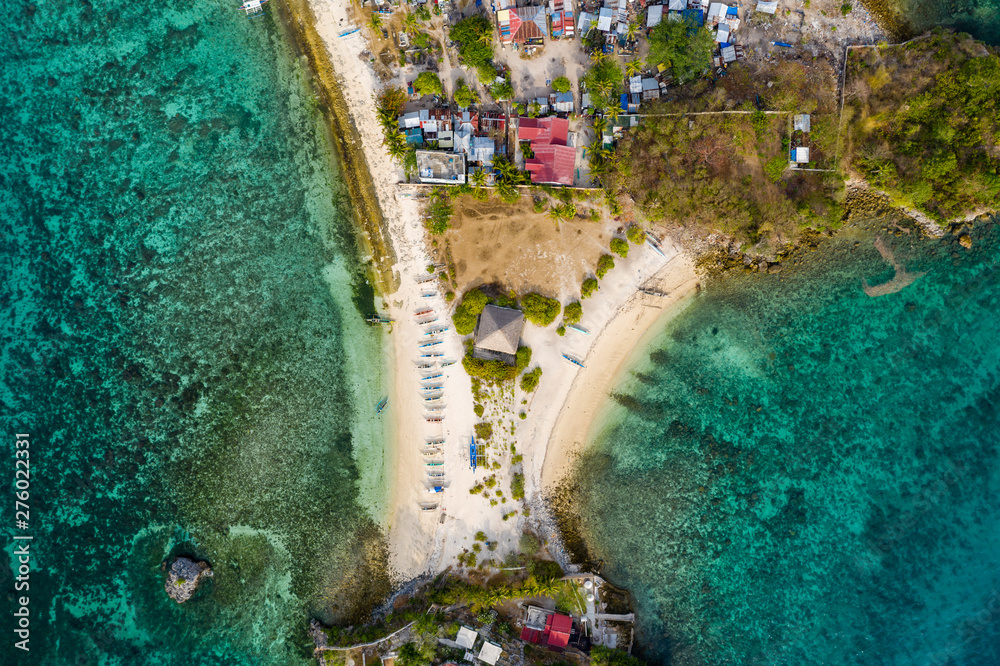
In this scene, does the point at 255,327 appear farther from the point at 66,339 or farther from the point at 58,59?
the point at 58,59

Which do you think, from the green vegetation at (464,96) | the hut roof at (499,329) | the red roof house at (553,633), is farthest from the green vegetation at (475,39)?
the red roof house at (553,633)

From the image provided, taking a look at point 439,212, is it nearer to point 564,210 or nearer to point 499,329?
point 564,210

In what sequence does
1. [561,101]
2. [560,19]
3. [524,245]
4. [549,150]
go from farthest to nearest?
[524,245] < [561,101] < [549,150] < [560,19]

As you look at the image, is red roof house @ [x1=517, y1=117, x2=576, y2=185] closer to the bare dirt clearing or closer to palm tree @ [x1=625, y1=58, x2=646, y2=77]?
the bare dirt clearing

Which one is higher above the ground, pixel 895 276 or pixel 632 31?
pixel 632 31

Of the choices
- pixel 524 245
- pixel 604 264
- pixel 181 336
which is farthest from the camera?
pixel 181 336

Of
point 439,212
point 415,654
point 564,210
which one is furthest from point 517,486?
point 439,212

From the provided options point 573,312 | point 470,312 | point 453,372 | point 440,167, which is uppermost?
point 440,167
